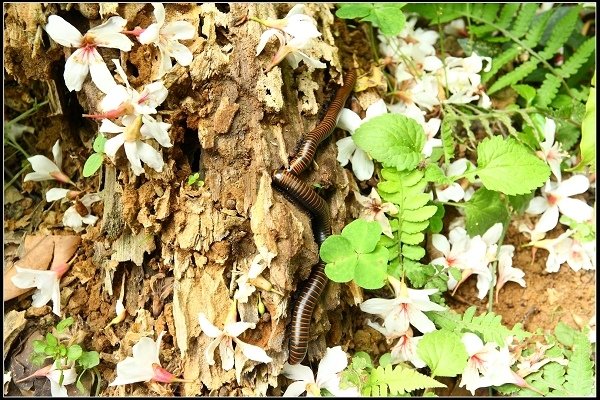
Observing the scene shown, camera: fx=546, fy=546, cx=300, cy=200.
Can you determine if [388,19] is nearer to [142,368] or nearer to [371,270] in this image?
[371,270]

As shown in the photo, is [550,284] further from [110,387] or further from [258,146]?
[110,387]

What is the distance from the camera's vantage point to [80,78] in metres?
2.87

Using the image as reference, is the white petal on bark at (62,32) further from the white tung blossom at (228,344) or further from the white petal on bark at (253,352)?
the white petal on bark at (253,352)

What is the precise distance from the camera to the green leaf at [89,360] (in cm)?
296

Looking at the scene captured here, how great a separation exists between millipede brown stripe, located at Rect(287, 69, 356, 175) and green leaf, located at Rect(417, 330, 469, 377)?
1.16 meters

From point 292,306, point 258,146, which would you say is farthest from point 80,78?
point 292,306

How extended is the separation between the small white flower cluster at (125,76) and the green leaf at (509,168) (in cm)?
181

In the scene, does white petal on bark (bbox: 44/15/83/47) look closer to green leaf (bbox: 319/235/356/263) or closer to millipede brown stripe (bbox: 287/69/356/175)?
millipede brown stripe (bbox: 287/69/356/175)

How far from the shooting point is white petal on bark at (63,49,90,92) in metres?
2.83

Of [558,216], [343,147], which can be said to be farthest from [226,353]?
[558,216]

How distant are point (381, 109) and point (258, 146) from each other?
2.93 feet

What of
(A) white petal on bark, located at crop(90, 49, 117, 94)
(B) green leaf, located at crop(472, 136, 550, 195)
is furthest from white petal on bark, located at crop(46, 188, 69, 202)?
(B) green leaf, located at crop(472, 136, 550, 195)

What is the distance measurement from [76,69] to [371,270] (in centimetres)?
186

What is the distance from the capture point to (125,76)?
2787 mm
